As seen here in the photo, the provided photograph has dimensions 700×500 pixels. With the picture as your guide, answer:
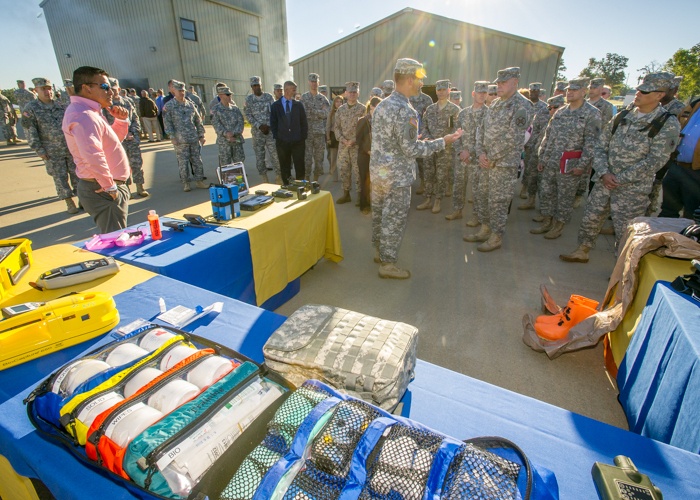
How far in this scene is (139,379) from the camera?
3.61 ft

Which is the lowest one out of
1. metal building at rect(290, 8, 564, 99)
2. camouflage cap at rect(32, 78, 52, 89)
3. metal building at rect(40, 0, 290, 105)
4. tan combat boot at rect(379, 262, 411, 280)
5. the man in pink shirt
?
tan combat boot at rect(379, 262, 411, 280)

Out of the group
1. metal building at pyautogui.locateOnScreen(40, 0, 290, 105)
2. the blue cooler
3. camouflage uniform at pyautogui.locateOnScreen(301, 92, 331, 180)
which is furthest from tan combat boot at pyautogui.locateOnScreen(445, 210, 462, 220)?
metal building at pyautogui.locateOnScreen(40, 0, 290, 105)

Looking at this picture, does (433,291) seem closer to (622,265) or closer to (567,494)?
(622,265)

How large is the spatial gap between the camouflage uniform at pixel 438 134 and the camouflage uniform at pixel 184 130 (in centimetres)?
423

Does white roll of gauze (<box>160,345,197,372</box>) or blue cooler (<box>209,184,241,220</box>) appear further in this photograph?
blue cooler (<box>209,184,241,220</box>)

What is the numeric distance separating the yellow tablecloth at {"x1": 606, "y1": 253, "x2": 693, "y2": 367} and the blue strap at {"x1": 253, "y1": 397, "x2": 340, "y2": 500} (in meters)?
1.97

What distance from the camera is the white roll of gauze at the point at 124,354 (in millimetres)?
1237

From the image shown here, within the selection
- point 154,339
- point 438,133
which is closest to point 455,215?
point 438,133

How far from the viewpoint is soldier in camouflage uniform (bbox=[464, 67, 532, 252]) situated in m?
3.79

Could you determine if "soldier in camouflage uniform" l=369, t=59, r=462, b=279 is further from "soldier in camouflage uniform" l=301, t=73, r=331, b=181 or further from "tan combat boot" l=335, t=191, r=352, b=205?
"soldier in camouflage uniform" l=301, t=73, r=331, b=181

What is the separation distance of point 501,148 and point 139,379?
407 cm

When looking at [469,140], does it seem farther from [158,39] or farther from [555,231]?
[158,39]

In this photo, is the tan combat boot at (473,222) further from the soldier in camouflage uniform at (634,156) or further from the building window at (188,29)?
the building window at (188,29)

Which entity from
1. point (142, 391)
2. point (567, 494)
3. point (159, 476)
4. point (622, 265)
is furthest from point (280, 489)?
point (622, 265)
